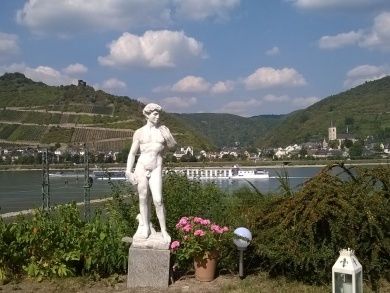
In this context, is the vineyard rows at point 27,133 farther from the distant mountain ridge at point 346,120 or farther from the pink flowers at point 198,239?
the pink flowers at point 198,239

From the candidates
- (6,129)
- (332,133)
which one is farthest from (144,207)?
(6,129)

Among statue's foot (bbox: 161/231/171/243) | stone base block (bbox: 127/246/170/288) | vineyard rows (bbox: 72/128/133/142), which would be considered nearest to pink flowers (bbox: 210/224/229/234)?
statue's foot (bbox: 161/231/171/243)

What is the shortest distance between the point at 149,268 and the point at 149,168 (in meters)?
1.34

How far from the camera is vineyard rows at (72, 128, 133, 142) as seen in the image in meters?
141

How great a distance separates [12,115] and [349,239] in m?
163

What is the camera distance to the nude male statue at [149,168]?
7.12 meters

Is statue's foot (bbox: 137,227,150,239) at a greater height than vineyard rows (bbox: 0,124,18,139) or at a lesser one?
lesser

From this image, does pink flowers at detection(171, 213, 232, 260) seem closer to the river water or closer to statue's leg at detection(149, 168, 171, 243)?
statue's leg at detection(149, 168, 171, 243)

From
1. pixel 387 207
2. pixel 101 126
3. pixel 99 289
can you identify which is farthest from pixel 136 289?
pixel 101 126

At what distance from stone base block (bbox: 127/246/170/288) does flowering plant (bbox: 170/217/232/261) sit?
0.27 m

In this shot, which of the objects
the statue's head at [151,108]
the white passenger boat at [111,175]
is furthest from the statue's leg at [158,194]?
the white passenger boat at [111,175]

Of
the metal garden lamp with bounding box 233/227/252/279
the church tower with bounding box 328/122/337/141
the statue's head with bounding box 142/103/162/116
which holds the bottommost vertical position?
the metal garden lamp with bounding box 233/227/252/279

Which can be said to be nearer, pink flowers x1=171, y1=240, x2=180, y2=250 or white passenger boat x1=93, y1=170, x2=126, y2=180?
pink flowers x1=171, y1=240, x2=180, y2=250

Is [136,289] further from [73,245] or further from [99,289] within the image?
[73,245]
